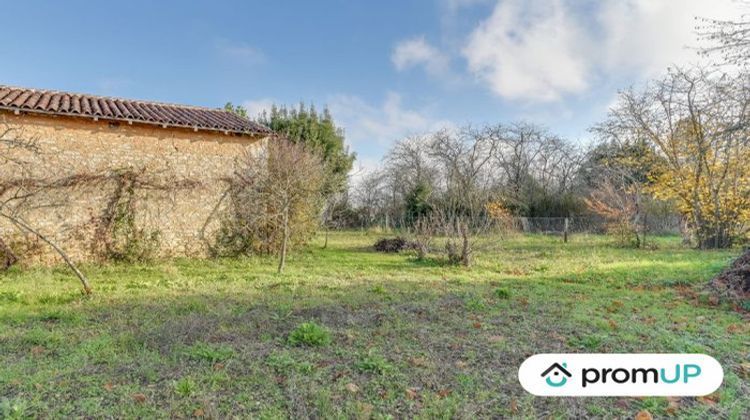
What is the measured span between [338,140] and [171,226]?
41.9 feet

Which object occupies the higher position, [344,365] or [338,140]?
[338,140]

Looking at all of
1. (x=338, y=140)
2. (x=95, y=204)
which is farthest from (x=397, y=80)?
(x=95, y=204)

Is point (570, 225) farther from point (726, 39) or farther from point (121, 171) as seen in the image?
point (121, 171)

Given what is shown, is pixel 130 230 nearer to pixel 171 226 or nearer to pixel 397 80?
pixel 171 226

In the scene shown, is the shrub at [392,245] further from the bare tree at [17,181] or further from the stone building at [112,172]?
the bare tree at [17,181]

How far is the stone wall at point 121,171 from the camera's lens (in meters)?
9.48

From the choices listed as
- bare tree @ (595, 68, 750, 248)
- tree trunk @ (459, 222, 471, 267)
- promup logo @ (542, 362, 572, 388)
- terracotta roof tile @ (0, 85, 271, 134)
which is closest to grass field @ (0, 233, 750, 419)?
promup logo @ (542, 362, 572, 388)

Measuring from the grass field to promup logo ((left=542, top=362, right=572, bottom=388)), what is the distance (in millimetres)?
261

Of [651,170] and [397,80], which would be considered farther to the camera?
[651,170]

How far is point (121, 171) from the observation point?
10.2 meters

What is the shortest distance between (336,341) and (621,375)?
273cm

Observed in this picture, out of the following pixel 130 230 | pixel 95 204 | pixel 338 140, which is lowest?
pixel 130 230

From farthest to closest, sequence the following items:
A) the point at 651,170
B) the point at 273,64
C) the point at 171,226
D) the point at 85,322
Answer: the point at 651,170
the point at 273,64
the point at 171,226
the point at 85,322

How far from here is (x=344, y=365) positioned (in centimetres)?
345
